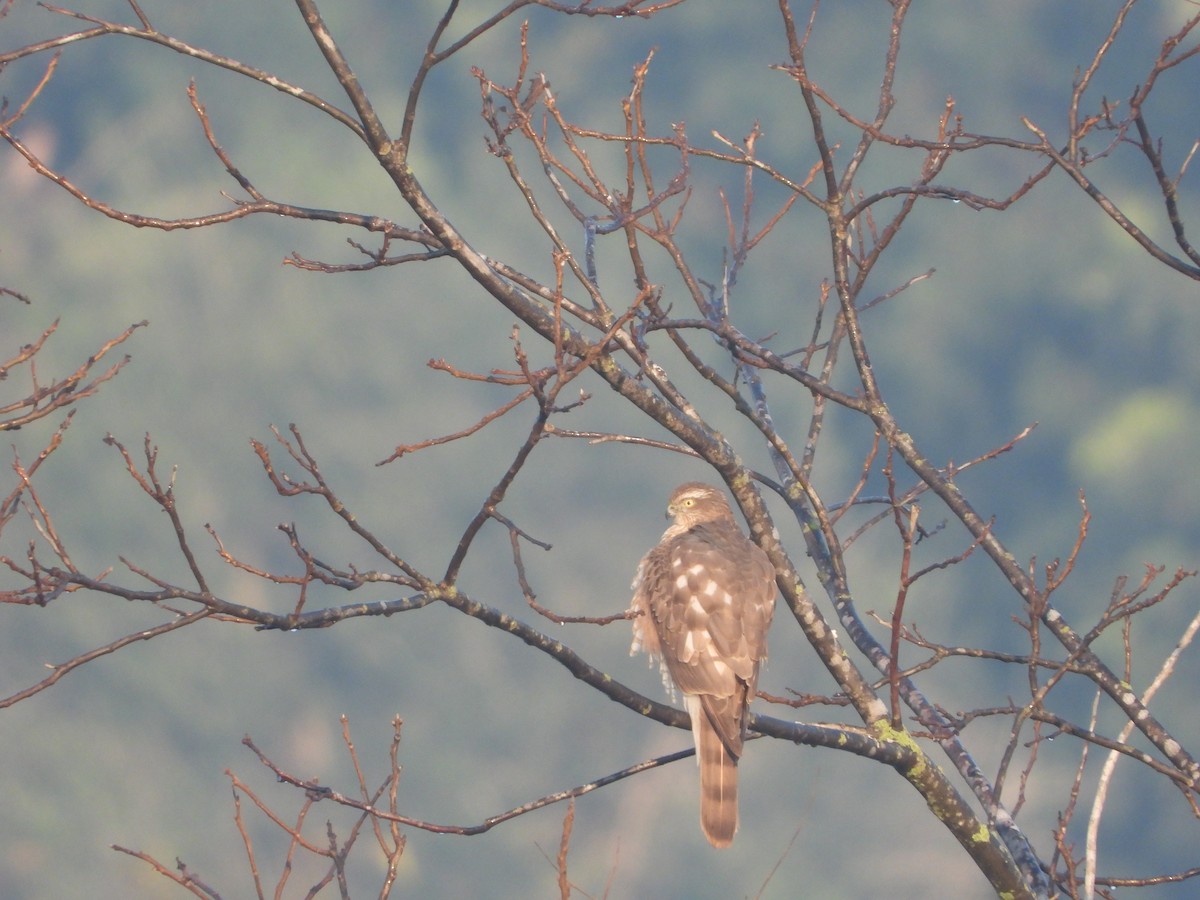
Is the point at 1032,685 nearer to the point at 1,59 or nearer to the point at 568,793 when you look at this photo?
the point at 568,793

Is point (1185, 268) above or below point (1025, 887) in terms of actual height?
above

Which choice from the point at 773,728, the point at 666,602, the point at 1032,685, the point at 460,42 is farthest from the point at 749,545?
the point at 460,42

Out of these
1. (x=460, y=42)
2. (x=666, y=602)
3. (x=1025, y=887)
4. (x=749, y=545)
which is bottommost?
(x=1025, y=887)

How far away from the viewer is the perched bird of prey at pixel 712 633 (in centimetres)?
423

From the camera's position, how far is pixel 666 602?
4.60 metres

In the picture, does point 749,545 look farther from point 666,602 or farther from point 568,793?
point 568,793

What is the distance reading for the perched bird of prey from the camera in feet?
13.9

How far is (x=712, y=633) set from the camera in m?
4.45

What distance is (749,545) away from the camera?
4.86 meters

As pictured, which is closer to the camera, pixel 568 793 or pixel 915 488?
pixel 568 793

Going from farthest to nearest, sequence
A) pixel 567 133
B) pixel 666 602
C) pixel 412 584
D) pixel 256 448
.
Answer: pixel 666 602 → pixel 567 133 → pixel 412 584 → pixel 256 448

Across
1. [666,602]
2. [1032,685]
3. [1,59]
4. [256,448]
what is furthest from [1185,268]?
[1,59]

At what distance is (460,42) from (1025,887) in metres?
3.06

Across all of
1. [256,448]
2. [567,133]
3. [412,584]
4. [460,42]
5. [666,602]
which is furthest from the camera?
[666,602]
